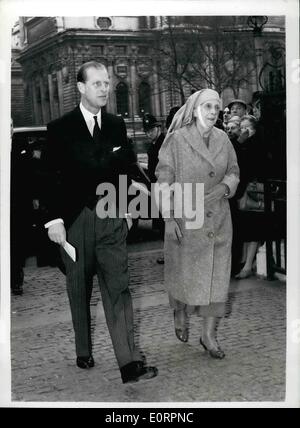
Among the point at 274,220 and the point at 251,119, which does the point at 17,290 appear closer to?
the point at 274,220

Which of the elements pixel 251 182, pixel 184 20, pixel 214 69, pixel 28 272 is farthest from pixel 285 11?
pixel 28 272

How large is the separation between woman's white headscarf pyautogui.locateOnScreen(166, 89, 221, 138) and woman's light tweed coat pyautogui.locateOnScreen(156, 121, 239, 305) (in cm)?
7

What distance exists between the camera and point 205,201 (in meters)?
5.05

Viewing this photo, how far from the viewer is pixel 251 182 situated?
7.11m

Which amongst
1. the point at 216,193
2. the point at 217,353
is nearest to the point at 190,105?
the point at 216,193

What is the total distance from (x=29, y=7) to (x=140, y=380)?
262 cm

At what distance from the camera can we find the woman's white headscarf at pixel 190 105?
4.94 meters

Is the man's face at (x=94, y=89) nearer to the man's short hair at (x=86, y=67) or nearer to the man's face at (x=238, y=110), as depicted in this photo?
the man's short hair at (x=86, y=67)

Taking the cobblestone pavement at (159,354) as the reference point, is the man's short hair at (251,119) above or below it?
above

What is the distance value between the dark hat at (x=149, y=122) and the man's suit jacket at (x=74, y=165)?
4.61ft

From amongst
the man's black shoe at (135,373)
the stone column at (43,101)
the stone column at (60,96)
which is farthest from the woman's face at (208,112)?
the man's black shoe at (135,373)

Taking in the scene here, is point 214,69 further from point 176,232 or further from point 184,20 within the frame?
point 176,232

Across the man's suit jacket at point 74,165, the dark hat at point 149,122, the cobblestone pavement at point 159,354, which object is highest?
the dark hat at point 149,122
